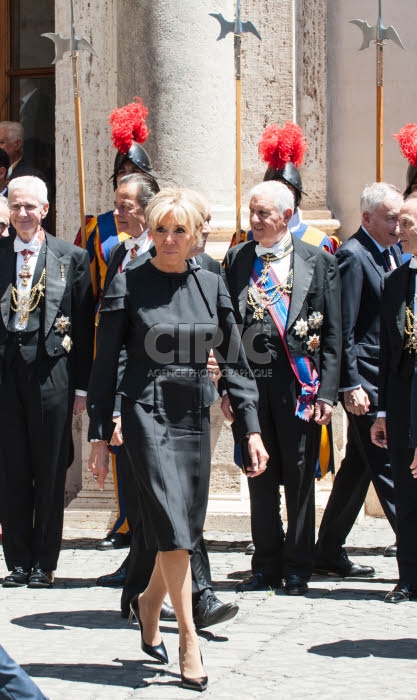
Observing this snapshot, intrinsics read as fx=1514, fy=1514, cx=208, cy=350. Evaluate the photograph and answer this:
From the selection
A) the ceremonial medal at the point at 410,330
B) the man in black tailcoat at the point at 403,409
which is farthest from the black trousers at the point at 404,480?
the ceremonial medal at the point at 410,330

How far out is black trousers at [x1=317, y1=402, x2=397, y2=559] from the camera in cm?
707

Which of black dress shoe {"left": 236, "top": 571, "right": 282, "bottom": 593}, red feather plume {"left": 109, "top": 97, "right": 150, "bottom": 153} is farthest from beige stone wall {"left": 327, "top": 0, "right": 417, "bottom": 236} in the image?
black dress shoe {"left": 236, "top": 571, "right": 282, "bottom": 593}

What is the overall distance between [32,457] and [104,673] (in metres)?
1.92

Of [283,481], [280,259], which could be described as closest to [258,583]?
[283,481]

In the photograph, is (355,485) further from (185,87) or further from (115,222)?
(185,87)

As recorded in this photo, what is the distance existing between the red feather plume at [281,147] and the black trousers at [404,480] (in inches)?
53.5

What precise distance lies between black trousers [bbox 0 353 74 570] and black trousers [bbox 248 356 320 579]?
36.8 inches

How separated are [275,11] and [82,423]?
2587mm

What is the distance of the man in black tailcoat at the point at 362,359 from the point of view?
7.04m

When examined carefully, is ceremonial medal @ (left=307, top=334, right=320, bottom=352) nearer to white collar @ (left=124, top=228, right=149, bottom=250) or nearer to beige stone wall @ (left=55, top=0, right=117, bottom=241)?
white collar @ (left=124, top=228, right=149, bottom=250)

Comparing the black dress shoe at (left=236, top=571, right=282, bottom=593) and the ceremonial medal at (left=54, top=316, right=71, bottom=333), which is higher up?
the ceremonial medal at (left=54, top=316, right=71, bottom=333)

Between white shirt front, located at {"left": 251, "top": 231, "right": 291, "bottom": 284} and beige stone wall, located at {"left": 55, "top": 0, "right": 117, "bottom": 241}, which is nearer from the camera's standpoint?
white shirt front, located at {"left": 251, "top": 231, "right": 291, "bottom": 284}

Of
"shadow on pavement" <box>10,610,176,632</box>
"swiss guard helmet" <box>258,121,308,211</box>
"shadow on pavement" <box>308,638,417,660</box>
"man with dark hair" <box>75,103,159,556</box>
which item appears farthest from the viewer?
"man with dark hair" <box>75,103,159,556</box>

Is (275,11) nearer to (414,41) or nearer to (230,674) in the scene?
(414,41)
